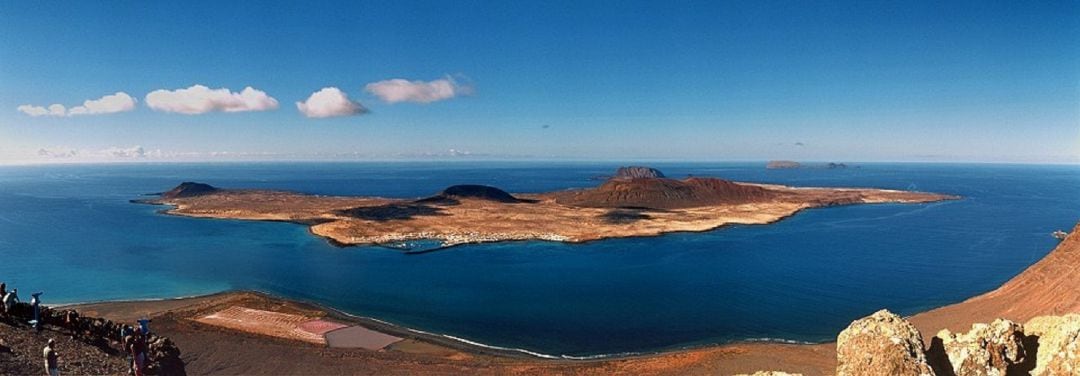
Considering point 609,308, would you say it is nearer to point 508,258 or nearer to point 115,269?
point 508,258

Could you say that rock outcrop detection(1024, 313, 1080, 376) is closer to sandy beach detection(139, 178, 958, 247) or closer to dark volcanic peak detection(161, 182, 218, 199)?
sandy beach detection(139, 178, 958, 247)

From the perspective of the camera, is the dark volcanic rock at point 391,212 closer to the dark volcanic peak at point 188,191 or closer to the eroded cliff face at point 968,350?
the dark volcanic peak at point 188,191

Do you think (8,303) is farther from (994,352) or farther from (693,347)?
(693,347)

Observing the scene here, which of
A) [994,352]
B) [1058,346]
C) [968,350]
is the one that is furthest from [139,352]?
[1058,346]

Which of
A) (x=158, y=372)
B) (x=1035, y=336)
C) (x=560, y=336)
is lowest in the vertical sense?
(x=560, y=336)

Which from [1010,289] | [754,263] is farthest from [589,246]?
[1010,289]

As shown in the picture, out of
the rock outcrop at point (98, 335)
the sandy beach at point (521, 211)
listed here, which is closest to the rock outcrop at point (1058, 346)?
the rock outcrop at point (98, 335)
